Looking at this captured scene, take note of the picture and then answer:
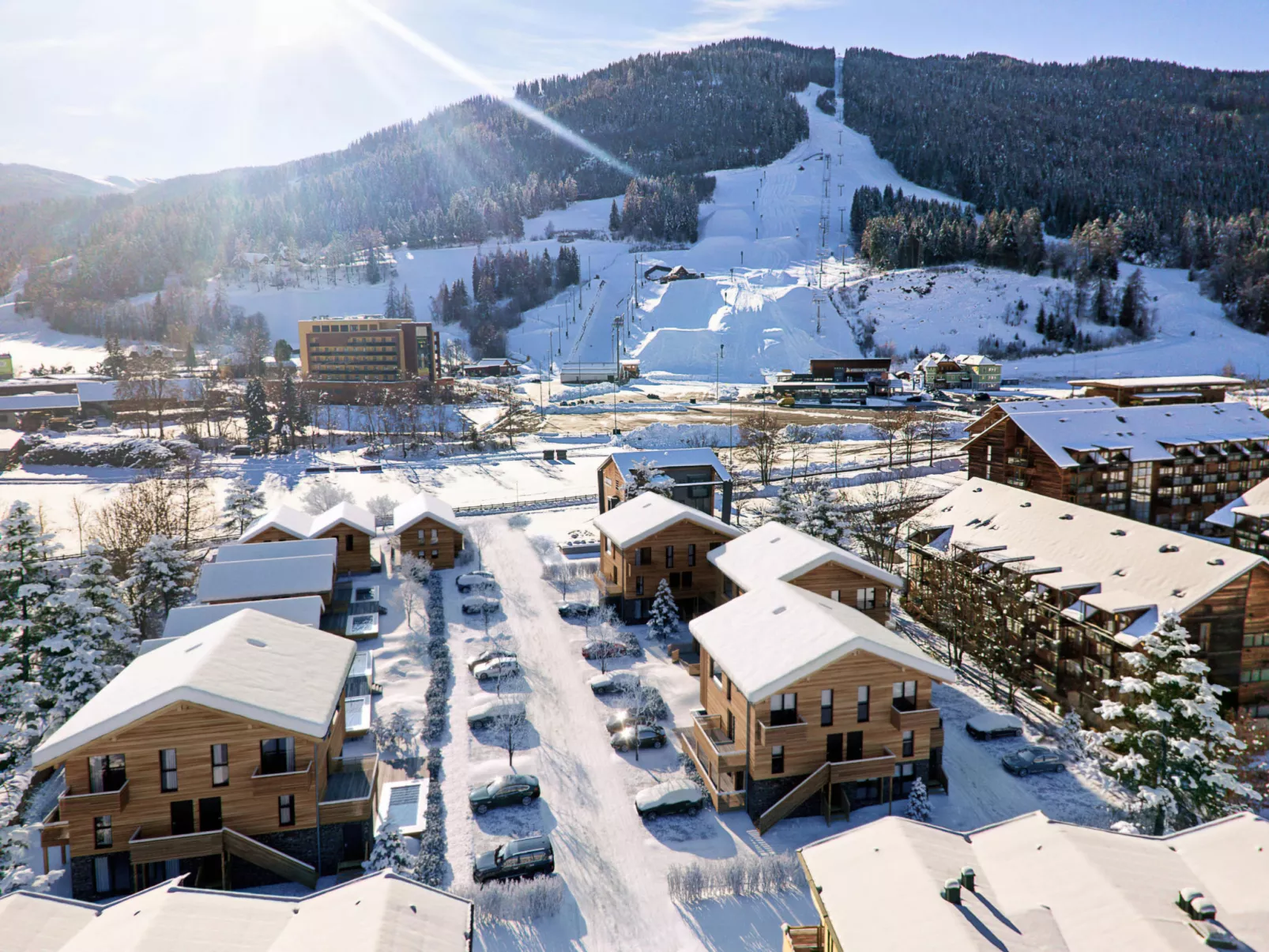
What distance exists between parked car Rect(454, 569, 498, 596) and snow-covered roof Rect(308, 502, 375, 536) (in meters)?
6.89

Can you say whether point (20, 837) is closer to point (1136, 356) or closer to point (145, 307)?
point (1136, 356)

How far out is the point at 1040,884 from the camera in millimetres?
14922

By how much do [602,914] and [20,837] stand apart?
14193 millimetres

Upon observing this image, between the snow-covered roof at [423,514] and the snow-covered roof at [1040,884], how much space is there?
32610 millimetres

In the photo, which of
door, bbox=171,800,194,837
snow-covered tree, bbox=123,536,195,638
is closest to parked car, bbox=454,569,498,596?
snow-covered tree, bbox=123,536,195,638

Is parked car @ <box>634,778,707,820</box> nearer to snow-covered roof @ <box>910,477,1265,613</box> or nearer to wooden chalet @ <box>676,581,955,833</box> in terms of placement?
wooden chalet @ <box>676,581,955,833</box>

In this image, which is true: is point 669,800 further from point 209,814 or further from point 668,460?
point 668,460

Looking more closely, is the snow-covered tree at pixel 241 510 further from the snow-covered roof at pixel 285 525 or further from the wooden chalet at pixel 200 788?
the wooden chalet at pixel 200 788

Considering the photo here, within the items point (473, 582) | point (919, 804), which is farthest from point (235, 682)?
point (473, 582)

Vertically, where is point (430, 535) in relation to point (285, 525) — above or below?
below

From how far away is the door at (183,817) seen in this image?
20328 millimetres

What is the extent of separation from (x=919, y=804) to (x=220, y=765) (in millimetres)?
19142

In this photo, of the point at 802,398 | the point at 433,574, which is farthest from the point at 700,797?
the point at 802,398

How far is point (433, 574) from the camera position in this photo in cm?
4534
